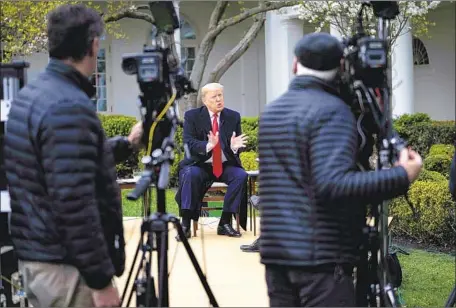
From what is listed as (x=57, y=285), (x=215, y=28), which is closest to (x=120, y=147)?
(x=57, y=285)

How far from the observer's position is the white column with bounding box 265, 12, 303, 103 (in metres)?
18.4

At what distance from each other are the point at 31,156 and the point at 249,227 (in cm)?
575

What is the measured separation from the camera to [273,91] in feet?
63.2

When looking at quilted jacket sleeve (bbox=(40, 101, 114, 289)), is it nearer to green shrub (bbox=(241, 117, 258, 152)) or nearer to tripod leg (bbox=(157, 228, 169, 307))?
tripod leg (bbox=(157, 228, 169, 307))

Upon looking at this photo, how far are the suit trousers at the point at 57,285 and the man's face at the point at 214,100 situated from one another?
4.75m

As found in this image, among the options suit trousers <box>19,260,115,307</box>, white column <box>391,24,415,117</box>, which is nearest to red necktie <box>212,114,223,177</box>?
suit trousers <box>19,260,115,307</box>

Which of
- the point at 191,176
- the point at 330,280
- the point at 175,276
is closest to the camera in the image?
the point at 330,280

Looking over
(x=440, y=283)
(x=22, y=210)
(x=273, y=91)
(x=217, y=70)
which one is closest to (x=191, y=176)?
(x=440, y=283)

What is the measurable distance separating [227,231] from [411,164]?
16.3 ft

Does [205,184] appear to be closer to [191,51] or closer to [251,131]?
[251,131]

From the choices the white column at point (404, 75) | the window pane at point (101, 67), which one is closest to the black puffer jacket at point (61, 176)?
the white column at point (404, 75)

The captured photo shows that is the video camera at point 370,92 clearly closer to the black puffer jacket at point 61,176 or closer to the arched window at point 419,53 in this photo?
the black puffer jacket at point 61,176

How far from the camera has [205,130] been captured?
24.9 ft

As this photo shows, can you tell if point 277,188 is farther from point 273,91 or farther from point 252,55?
point 252,55
